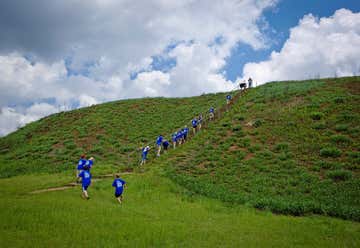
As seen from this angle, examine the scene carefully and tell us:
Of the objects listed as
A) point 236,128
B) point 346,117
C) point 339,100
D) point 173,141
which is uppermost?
point 339,100

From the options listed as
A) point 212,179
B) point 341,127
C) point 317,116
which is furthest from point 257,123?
point 212,179

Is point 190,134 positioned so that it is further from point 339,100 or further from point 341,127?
point 339,100

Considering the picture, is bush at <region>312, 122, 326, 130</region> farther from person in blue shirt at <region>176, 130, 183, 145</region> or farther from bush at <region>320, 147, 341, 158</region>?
person in blue shirt at <region>176, 130, 183, 145</region>

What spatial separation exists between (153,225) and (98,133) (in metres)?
24.0

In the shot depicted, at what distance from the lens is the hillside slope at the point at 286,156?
13117mm

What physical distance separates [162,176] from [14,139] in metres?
26.0

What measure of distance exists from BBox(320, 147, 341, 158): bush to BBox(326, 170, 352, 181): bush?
8.88 feet

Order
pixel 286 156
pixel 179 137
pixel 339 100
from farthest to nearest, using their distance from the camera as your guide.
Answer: pixel 339 100 < pixel 179 137 < pixel 286 156

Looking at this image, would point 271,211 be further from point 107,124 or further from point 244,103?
point 107,124

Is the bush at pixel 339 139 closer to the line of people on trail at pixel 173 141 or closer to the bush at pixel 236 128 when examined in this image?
the bush at pixel 236 128

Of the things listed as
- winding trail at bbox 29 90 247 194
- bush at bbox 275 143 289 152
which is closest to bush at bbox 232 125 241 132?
winding trail at bbox 29 90 247 194

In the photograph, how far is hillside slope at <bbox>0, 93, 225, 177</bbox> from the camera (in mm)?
24203

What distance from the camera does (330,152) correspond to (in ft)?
56.4

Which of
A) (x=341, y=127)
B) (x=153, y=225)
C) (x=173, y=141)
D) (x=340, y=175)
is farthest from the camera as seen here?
(x=173, y=141)
